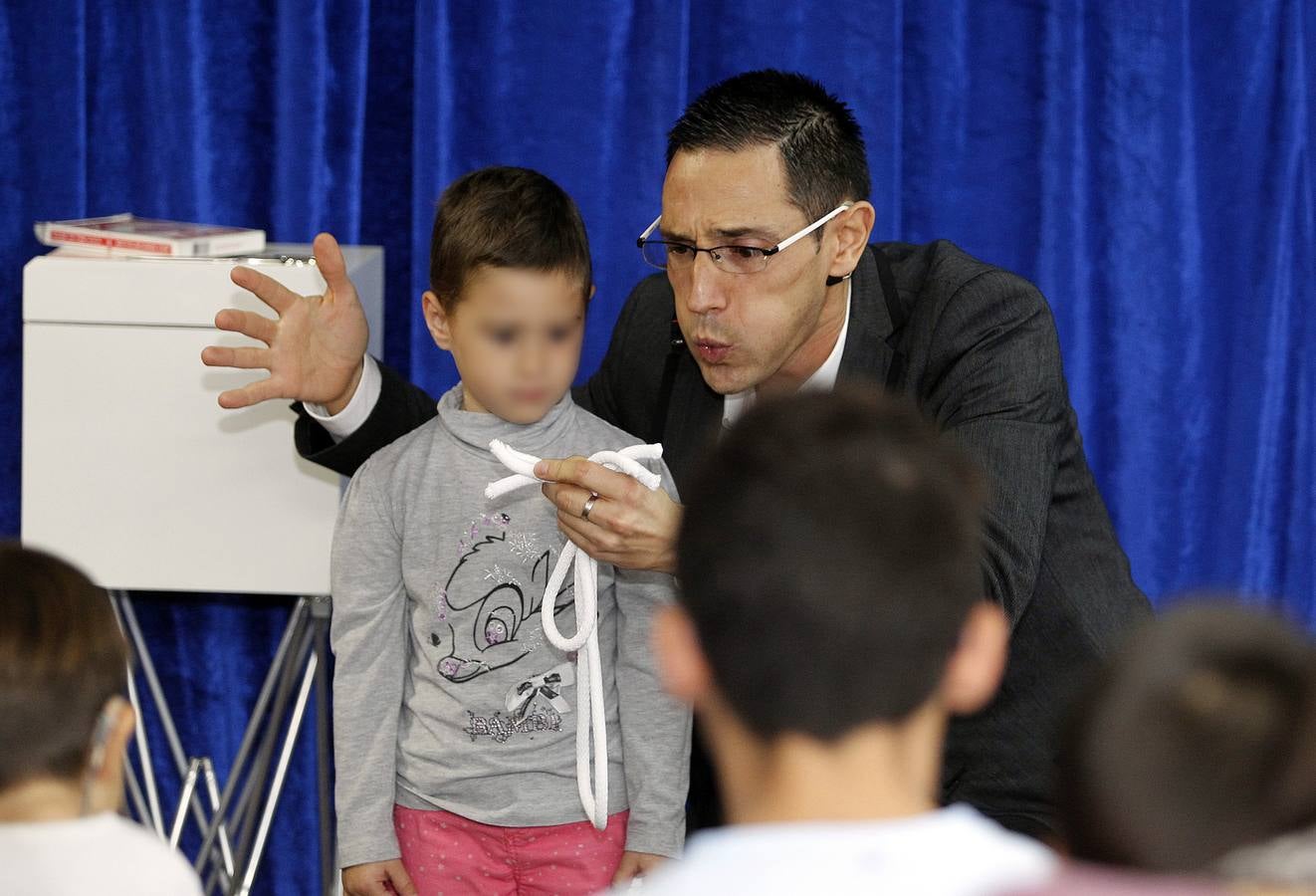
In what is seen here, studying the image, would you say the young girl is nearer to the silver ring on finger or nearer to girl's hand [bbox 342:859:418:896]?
girl's hand [bbox 342:859:418:896]

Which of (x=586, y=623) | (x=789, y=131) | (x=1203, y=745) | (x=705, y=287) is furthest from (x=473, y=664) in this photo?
(x=1203, y=745)

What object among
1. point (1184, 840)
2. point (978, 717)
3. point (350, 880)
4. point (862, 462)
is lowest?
point (350, 880)

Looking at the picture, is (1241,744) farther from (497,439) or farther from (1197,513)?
(1197,513)

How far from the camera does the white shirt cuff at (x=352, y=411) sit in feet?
6.06

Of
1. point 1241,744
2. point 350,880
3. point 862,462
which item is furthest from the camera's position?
point 350,880

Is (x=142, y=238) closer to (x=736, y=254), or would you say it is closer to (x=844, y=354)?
(x=736, y=254)

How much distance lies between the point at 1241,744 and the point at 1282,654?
46mm

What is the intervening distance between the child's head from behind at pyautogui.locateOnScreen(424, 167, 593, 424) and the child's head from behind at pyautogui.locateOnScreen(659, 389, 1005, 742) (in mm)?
820

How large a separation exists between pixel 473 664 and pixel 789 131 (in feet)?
2.41

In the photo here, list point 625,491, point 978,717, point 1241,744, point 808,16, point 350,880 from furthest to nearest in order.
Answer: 1. point 808,16
2. point 978,717
3. point 350,880
4. point 625,491
5. point 1241,744

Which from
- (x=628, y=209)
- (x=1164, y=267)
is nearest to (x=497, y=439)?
(x=628, y=209)

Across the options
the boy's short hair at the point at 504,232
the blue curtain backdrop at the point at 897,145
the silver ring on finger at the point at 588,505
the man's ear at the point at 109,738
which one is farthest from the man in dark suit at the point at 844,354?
the man's ear at the point at 109,738

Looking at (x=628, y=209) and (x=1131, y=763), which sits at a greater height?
(x=628, y=209)

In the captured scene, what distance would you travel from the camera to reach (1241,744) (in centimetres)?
66
